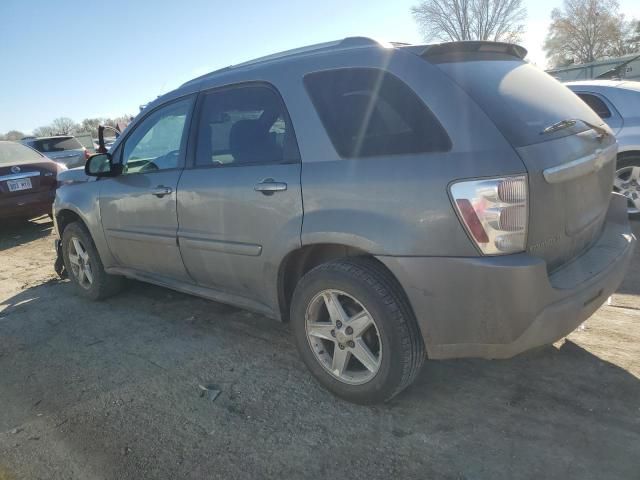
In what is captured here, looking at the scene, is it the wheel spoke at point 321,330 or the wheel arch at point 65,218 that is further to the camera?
the wheel arch at point 65,218

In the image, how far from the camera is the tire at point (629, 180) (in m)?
5.95

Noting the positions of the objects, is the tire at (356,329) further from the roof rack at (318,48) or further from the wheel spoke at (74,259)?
the wheel spoke at (74,259)

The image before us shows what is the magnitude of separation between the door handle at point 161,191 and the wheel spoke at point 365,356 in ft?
5.94

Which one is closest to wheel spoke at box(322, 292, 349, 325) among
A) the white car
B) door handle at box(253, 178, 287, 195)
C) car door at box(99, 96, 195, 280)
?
door handle at box(253, 178, 287, 195)

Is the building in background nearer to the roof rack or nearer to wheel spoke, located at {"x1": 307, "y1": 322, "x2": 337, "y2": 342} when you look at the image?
the roof rack

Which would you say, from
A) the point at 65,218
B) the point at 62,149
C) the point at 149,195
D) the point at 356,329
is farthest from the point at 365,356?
the point at 62,149

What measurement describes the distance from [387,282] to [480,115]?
2.94 feet

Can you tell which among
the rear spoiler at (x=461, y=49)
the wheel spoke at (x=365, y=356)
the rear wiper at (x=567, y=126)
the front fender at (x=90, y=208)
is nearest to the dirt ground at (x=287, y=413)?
the wheel spoke at (x=365, y=356)

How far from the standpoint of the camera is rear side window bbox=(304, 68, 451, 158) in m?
2.45

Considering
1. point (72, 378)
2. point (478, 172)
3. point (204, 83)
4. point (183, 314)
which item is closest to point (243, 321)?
point (183, 314)

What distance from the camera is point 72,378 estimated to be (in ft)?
11.4

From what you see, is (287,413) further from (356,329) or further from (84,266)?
(84,266)

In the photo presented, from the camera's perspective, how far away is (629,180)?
6.02 meters

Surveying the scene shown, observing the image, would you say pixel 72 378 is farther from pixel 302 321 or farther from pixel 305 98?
pixel 305 98
